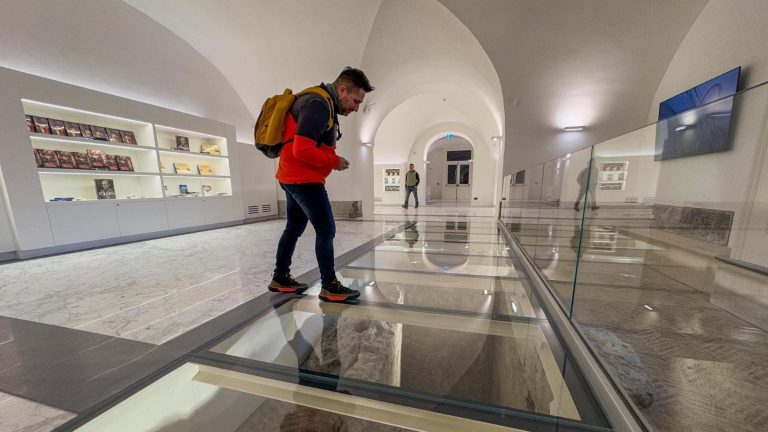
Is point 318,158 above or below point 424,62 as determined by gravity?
below

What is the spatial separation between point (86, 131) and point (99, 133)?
0.14 meters

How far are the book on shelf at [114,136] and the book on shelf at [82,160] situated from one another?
40cm

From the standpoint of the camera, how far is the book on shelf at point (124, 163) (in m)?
4.43

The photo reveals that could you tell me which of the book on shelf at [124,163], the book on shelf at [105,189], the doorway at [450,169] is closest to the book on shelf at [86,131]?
the book on shelf at [124,163]

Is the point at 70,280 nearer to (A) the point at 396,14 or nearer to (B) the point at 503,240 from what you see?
(B) the point at 503,240

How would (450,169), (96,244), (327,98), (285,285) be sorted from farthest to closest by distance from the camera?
1. (450,169)
2. (96,244)
3. (285,285)
4. (327,98)

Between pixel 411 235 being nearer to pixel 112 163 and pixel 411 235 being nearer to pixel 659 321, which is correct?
pixel 659 321

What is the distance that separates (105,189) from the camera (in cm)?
428

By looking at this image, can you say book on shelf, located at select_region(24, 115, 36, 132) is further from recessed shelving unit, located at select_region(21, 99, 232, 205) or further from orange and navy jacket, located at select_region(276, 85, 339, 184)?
orange and navy jacket, located at select_region(276, 85, 339, 184)

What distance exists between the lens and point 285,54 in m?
5.52

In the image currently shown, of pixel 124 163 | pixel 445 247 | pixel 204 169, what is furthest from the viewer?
pixel 204 169

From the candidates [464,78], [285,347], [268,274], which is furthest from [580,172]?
[464,78]

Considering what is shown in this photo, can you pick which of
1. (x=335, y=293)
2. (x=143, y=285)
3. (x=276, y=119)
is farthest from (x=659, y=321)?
(x=143, y=285)

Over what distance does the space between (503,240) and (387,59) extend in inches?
173
